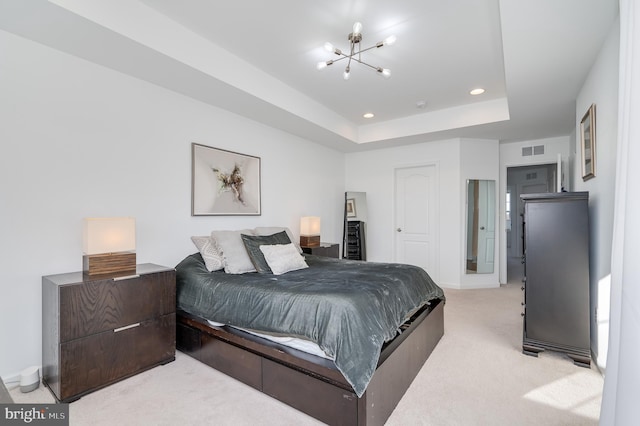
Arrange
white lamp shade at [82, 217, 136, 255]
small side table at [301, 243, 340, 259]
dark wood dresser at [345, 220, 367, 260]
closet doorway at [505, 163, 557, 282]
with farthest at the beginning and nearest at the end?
closet doorway at [505, 163, 557, 282], dark wood dresser at [345, 220, 367, 260], small side table at [301, 243, 340, 259], white lamp shade at [82, 217, 136, 255]

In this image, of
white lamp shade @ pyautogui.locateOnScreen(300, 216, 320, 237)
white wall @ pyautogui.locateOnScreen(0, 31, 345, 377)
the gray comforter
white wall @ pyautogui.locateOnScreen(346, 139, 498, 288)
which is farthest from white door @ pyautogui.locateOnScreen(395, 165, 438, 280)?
white wall @ pyautogui.locateOnScreen(0, 31, 345, 377)

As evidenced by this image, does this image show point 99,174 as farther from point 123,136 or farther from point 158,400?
point 158,400

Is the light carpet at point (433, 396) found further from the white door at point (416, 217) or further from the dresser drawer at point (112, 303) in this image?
the white door at point (416, 217)

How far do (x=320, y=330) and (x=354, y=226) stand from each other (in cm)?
397

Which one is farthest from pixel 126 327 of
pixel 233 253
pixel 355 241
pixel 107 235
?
pixel 355 241

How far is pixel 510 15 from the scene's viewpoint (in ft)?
6.55

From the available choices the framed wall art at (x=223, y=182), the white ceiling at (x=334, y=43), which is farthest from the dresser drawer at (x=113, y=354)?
the white ceiling at (x=334, y=43)

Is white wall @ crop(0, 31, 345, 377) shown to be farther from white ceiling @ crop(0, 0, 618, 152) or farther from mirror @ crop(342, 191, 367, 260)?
mirror @ crop(342, 191, 367, 260)

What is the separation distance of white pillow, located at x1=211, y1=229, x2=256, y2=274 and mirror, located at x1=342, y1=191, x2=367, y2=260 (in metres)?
2.97

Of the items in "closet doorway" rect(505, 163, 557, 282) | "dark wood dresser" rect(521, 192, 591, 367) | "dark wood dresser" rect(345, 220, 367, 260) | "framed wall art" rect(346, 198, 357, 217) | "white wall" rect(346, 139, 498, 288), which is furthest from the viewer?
"closet doorway" rect(505, 163, 557, 282)

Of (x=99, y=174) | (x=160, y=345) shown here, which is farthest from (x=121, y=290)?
(x=99, y=174)

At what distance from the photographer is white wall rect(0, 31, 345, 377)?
2.18 metres

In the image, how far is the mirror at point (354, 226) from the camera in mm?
5668

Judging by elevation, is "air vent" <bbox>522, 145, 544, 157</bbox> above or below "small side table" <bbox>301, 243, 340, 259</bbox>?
above
